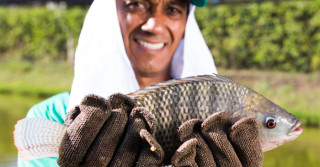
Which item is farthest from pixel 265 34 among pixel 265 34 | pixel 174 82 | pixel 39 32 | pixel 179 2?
pixel 174 82

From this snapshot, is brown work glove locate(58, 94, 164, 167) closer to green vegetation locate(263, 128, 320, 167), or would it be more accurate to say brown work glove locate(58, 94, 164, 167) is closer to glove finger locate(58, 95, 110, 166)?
glove finger locate(58, 95, 110, 166)

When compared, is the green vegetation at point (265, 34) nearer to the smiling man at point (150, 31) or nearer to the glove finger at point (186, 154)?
the smiling man at point (150, 31)

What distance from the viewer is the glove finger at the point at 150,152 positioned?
145 cm

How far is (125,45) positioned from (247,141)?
0.98 metres

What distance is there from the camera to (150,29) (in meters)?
2.22

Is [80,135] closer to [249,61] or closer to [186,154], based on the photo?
[186,154]

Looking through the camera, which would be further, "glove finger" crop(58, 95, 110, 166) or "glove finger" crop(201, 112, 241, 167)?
"glove finger" crop(201, 112, 241, 167)

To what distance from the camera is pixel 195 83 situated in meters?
1.67

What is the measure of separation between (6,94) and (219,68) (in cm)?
644

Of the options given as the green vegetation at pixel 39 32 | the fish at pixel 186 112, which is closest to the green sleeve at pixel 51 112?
the fish at pixel 186 112

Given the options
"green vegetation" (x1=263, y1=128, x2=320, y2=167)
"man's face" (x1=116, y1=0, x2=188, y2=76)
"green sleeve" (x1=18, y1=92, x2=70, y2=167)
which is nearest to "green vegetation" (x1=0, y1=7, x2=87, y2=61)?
"green vegetation" (x1=263, y1=128, x2=320, y2=167)

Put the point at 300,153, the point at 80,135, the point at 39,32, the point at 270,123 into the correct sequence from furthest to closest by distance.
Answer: the point at 39,32 < the point at 300,153 < the point at 270,123 < the point at 80,135

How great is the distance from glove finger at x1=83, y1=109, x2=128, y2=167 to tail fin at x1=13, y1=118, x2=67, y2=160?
12 cm

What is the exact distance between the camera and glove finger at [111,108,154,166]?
149 centimetres
